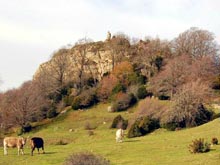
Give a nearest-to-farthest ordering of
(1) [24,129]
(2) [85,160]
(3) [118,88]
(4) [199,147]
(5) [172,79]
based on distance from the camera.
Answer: (2) [85,160], (4) [199,147], (1) [24,129], (5) [172,79], (3) [118,88]

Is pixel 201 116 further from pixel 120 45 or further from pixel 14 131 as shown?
pixel 120 45

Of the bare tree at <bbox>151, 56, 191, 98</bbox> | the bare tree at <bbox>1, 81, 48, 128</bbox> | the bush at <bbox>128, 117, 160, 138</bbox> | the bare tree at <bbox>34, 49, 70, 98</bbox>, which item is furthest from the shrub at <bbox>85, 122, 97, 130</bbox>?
the bare tree at <bbox>34, 49, 70, 98</bbox>

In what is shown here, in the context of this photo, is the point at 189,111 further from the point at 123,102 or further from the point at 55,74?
the point at 55,74

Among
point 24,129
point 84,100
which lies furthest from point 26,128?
point 84,100

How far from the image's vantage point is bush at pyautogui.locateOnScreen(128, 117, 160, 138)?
45.9 metres

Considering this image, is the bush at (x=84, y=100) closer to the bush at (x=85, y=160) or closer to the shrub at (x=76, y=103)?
the shrub at (x=76, y=103)

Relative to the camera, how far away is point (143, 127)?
46500mm

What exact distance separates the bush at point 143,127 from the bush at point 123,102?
69.5 feet

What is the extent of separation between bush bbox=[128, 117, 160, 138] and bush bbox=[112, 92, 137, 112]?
2117cm

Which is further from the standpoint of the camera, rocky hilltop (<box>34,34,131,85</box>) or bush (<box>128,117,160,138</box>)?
rocky hilltop (<box>34,34,131,85</box>)

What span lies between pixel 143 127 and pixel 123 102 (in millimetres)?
23038

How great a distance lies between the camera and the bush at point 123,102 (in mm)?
69113

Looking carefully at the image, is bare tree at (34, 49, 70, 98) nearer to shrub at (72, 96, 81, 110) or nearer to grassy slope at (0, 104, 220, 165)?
shrub at (72, 96, 81, 110)

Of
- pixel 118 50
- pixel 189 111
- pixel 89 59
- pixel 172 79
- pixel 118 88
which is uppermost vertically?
pixel 118 50
